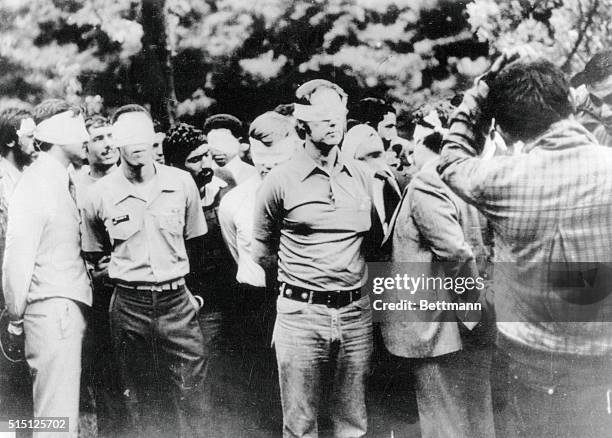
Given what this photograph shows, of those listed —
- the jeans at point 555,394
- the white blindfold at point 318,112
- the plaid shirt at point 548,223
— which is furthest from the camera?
the white blindfold at point 318,112

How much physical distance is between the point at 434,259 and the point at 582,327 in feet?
2.91

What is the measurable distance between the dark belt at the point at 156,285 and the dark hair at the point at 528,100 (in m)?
2.00

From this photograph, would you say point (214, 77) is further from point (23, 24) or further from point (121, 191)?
point (23, 24)

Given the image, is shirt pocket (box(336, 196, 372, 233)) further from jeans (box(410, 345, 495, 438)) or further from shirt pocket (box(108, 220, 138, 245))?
shirt pocket (box(108, 220, 138, 245))

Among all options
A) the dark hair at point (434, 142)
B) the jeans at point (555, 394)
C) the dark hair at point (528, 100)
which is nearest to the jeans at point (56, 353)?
the dark hair at point (434, 142)

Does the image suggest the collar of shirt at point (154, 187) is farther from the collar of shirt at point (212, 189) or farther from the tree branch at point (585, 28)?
the tree branch at point (585, 28)

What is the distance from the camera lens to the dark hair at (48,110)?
374 centimetres

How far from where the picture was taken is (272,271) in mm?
3582

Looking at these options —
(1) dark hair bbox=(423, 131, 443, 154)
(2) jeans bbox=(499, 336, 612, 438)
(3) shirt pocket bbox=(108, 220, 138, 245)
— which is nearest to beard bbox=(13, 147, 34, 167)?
(3) shirt pocket bbox=(108, 220, 138, 245)

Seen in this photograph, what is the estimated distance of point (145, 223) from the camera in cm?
360

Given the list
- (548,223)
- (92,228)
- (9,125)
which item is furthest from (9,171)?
(548,223)

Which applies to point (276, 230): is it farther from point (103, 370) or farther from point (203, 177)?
point (103, 370)

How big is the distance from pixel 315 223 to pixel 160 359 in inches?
49.1

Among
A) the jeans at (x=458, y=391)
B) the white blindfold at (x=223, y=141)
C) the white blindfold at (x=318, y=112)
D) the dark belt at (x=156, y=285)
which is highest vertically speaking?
the white blindfold at (x=318, y=112)
